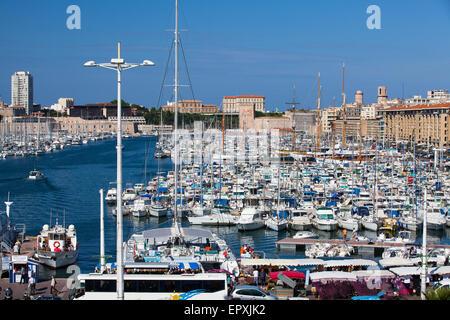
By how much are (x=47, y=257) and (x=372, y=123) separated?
3397 cm

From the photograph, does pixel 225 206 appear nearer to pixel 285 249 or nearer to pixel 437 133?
pixel 285 249

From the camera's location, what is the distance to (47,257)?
749 cm

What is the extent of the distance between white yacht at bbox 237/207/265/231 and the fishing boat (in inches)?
135

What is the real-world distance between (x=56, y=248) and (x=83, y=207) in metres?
5.94

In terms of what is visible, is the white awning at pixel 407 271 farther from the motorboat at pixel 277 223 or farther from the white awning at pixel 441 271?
the motorboat at pixel 277 223

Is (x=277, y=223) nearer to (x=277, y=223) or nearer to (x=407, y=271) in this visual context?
(x=277, y=223)

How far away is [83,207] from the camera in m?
13.4

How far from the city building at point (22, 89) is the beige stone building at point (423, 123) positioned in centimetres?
2274

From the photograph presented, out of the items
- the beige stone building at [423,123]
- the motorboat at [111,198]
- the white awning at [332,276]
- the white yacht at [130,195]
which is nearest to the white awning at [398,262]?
the white awning at [332,276]

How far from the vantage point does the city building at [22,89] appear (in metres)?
37.6

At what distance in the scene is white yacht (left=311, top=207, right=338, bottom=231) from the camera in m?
10.2

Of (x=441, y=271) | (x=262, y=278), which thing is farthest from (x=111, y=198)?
(x=441, y=271)

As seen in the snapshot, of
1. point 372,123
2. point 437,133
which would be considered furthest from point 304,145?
point 372,123
